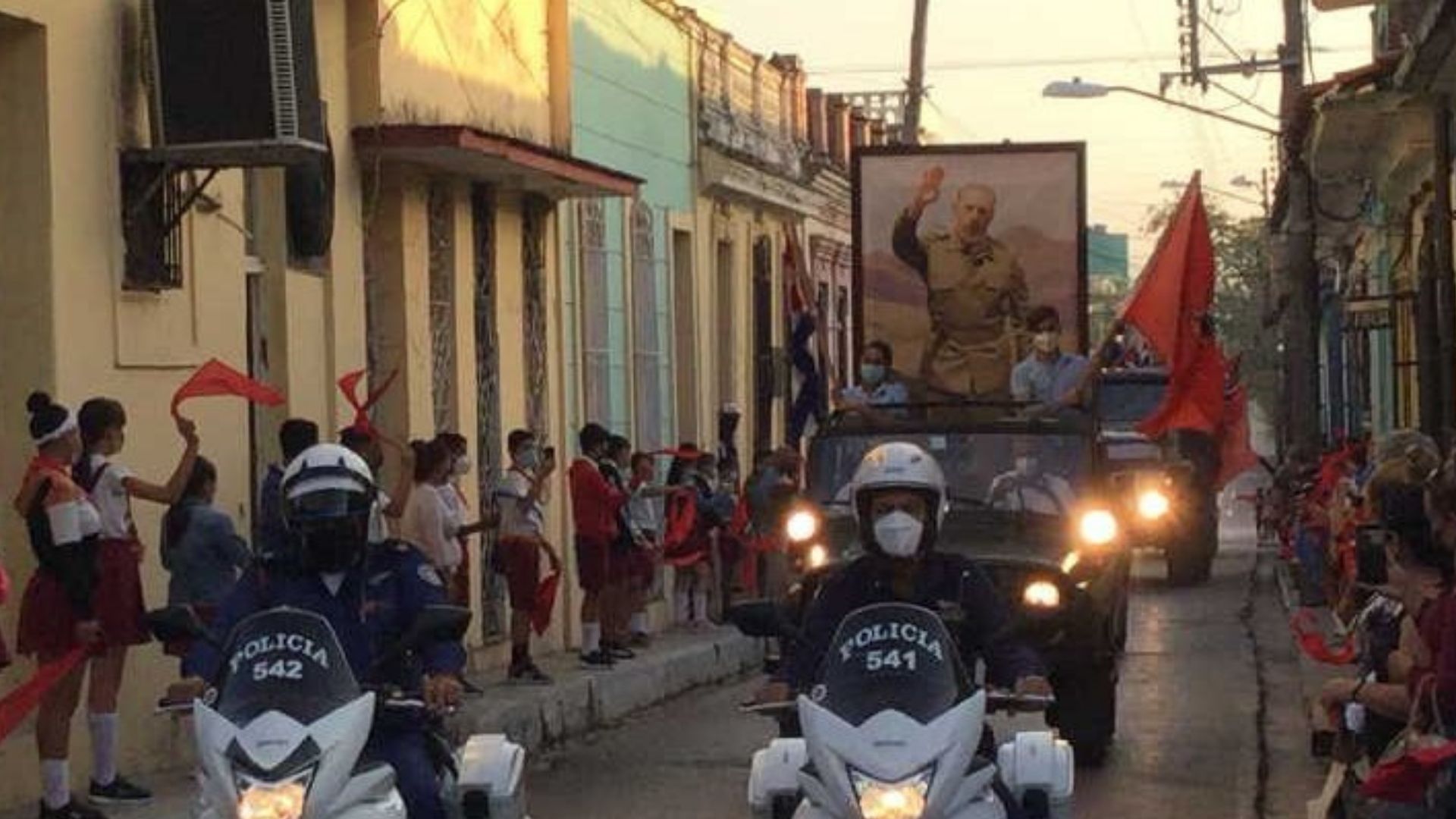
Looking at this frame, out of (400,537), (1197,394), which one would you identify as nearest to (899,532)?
(400,537)

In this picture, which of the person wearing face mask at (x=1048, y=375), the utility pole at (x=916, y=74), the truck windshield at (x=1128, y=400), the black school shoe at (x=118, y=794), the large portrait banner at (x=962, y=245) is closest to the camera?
the black school shoe at (x=118, y=794)

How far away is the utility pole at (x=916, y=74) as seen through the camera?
36000 millimetres

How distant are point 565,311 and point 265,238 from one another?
700 cm

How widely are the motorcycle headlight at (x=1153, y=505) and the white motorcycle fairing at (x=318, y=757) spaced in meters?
23.7

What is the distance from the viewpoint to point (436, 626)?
25.2ft

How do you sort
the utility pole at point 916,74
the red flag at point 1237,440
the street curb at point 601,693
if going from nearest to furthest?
1. the street curb at point 601,693
2. the red flag at point 1237,440
3. the utility pole at point 916,74

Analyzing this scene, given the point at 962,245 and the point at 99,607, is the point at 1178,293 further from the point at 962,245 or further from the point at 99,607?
the point at 99,607

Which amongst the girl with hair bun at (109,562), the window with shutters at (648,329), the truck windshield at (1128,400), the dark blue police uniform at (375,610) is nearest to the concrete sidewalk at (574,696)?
the girl with hair bun at (109,562)

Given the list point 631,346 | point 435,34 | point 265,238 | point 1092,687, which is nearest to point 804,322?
point 631,346

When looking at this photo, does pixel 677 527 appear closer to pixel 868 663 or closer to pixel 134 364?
pixel 134 364

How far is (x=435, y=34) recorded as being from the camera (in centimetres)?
2108

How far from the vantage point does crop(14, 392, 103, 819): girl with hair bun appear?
41.0 feet

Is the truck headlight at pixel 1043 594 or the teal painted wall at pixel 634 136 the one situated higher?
the teal painted wall at pixel 634 136

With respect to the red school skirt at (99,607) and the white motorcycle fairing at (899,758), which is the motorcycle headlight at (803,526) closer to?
the red school skirt at (99,607)
